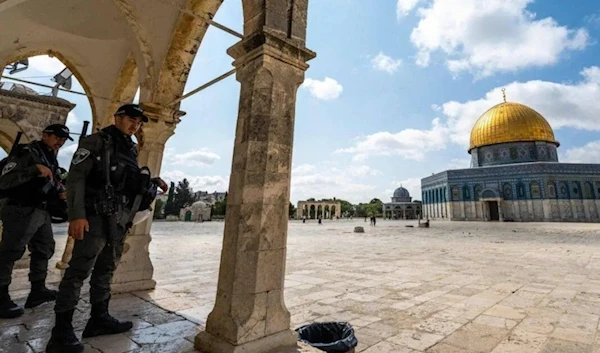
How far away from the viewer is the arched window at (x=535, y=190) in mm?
33719

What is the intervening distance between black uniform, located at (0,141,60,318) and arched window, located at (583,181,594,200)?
45.7 metres

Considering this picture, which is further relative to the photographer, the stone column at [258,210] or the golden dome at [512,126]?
the golden dome at [512,126]

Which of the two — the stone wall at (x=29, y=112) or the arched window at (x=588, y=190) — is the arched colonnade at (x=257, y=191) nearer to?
the stone wall at (x=29, y=112)

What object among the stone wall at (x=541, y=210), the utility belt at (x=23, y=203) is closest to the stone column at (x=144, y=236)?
the utility belt at (x=23, y=203)

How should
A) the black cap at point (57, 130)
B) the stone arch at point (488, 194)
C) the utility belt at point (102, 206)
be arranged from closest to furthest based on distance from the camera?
the utility belt at point (102, 206) < the black cap at point (57, 130) < the stone arch at point (488, 194)

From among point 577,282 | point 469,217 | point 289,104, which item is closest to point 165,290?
point 289,104

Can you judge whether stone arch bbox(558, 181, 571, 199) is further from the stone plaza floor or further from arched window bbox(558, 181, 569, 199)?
the stone plaza floor

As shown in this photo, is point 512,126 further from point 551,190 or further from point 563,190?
point 563,190

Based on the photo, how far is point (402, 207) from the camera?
5844cm

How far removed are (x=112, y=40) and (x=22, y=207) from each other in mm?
3932

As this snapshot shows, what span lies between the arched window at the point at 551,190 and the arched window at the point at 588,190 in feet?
10.8

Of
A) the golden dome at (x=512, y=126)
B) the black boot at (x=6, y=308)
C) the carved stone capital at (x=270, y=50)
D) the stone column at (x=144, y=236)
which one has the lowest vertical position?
the black boot at (x=6, y=308)

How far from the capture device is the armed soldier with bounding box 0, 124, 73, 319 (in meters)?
2.89

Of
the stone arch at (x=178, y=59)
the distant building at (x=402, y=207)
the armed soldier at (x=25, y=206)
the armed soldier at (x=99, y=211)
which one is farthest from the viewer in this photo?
the distant building at (x=402, y=207)
